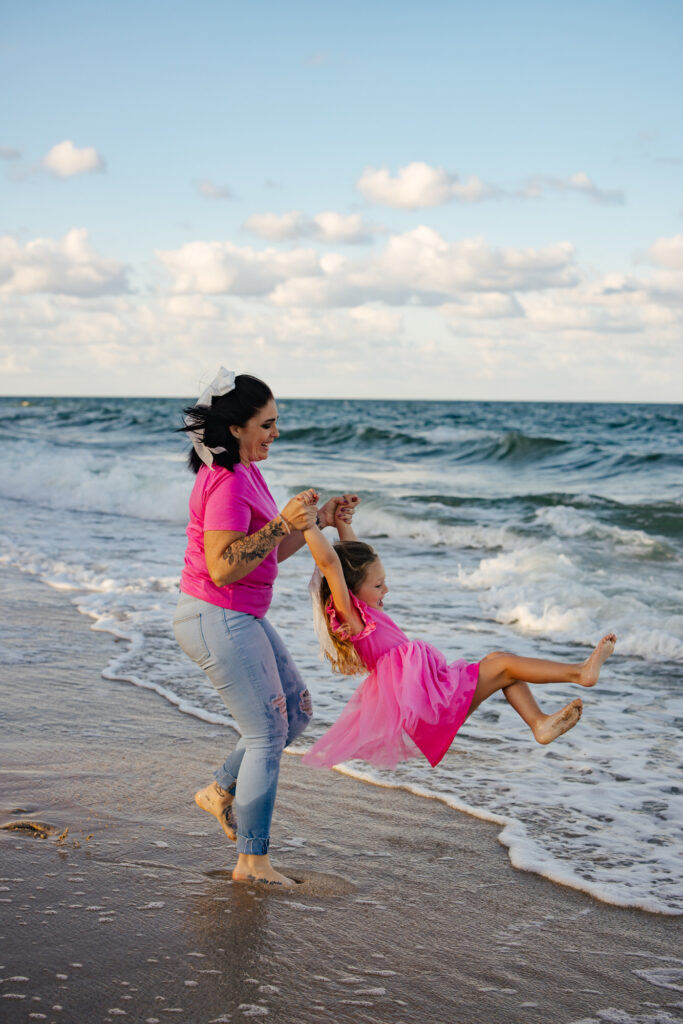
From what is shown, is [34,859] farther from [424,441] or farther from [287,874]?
[424,441]

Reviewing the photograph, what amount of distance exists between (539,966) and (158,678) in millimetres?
4047

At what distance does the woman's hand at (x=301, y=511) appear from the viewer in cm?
321

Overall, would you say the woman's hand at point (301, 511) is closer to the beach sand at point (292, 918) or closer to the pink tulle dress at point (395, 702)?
the pink tulle dress at point (395, 702)

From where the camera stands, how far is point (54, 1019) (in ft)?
8.19

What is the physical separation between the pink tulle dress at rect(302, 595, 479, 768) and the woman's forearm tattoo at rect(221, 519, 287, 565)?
0.62m

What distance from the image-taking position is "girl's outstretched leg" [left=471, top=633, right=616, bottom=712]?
356 cm

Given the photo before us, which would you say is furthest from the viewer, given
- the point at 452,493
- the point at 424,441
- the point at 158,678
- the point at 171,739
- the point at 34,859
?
the point at 424,441

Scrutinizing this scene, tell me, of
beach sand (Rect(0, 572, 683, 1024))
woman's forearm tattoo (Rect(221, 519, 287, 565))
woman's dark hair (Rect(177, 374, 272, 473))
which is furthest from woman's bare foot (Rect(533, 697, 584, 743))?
woman's dark hair (Rect(177, 374, 272, 473))

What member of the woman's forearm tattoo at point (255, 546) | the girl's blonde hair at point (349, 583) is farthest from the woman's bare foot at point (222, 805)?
the woman's forearm tattoo at point (255, 546)

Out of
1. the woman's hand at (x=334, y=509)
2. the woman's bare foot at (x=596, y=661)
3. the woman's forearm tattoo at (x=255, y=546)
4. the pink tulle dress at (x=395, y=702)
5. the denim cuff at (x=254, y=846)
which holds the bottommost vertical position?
the denim cuff at (x=254, y=846)

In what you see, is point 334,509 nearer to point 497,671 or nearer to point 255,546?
point 255,546

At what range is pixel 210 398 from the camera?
3383mm

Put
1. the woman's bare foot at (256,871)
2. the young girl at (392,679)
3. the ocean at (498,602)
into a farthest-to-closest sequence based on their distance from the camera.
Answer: the ocean at (498,602)
the young girl at (392,679)
the woman's bare foot at (256,871)

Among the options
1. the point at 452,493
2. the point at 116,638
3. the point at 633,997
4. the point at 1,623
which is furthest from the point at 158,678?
the point at 452,493
